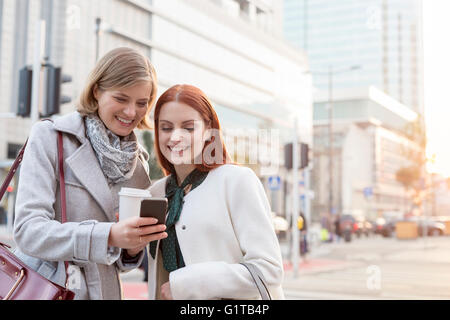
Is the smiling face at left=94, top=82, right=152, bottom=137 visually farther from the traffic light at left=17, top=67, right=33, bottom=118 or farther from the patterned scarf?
the traffic light at left=17, top=67, right=33, bottom=118

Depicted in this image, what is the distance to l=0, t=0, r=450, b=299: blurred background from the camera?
11612 millimetres

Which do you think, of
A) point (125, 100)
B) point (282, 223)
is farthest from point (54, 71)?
point (282, 223)

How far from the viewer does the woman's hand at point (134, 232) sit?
4.25ft

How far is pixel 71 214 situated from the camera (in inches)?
59.7

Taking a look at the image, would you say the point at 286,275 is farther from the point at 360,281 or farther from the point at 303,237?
the point at 303,237

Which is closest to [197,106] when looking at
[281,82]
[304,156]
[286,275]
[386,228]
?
[304,156]

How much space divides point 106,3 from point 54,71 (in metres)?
24.4

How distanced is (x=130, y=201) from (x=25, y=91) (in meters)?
5.33

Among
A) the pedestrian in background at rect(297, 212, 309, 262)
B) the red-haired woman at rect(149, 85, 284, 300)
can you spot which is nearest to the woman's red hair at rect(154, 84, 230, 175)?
the red-haired woman at rect(149, 85, 284, 300)

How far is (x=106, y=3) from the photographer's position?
2912cm

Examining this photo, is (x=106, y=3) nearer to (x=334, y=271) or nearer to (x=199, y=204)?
(x=334, y=271)

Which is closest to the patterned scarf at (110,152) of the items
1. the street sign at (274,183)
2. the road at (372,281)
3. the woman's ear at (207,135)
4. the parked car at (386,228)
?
the woman's ear at (207,135)

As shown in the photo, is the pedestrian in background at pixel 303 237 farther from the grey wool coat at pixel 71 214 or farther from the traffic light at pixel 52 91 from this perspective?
the grey wool coat at pixel 71 214
